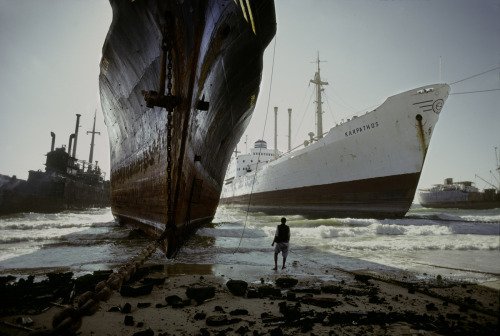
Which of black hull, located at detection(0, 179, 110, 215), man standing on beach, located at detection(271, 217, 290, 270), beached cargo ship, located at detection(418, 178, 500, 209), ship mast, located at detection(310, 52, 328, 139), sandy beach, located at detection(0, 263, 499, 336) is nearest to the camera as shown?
sandy beach, located at detection(0, 263, 499, 336)

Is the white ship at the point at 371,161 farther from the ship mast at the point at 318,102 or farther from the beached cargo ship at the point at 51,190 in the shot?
the beached cargo ship at the point at 51,190

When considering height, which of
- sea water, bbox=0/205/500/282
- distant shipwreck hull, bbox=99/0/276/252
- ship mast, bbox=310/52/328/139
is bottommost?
sea water, bbox=0/205/500/282

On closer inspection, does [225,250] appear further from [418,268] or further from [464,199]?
[464,199]

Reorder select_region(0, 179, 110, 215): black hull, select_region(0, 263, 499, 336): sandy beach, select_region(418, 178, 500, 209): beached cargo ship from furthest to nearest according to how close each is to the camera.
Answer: select_region(418, 178, 500, 209): beached cargo ship → select_region(0, 179, 110, 215): black hull → select_region(0, 263, 499, 336): sandy beach

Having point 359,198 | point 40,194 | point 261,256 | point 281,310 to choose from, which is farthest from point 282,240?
point 40,194

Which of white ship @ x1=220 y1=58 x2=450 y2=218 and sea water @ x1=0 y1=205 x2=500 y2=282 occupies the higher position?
white ship @ x1=220 y1=58 x2=450 y2=218

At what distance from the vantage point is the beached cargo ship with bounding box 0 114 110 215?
24438 millimetres

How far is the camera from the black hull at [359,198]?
15.2 meters

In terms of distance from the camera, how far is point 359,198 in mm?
16281

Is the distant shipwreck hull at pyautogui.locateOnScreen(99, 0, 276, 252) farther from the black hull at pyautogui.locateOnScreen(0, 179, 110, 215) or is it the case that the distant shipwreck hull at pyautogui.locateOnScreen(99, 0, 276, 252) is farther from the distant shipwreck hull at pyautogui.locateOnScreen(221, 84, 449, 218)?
the black hull at pyautogui.locateOnScreen(0, 179, 110, 215)

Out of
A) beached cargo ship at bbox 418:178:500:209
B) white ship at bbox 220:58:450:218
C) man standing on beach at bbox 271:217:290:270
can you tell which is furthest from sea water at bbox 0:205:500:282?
beached cargo ship at bbox 418:178:500:209

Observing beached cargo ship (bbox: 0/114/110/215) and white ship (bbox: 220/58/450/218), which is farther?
beached cargo ship (bbox: 0/114/110/215)

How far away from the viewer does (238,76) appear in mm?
7109

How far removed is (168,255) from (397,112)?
1344cm
